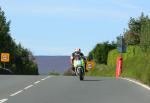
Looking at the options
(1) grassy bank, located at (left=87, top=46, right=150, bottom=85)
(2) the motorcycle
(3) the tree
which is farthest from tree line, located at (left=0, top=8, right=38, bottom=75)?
(2) the motorcycle

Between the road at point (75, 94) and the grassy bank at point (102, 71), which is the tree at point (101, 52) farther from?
the road at point (75, 94)

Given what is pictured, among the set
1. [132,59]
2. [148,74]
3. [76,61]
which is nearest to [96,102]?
[148,74]

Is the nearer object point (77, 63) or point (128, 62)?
point (77, 63)

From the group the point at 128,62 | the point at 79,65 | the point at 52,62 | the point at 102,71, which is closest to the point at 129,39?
the point at 102,71

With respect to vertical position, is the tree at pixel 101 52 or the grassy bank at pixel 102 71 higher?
the tree at pixel 101 52

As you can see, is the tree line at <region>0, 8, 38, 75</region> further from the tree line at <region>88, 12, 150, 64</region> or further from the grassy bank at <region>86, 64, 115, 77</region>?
the grassy bank at <region>86, 64, 115, 77</region>

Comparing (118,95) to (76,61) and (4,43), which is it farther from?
(4,43)

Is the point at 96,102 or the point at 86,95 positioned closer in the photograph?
the point at 96,102

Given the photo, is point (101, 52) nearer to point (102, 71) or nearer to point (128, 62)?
point (102, 71)

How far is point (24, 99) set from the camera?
2039 cm

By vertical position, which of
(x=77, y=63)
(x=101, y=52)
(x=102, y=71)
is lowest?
(x=102, y=71)

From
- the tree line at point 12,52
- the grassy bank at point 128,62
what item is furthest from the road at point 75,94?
the tree line at point 12,52

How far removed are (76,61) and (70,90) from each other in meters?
8.71

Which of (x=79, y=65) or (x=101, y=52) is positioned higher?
(x=101, y=52)
